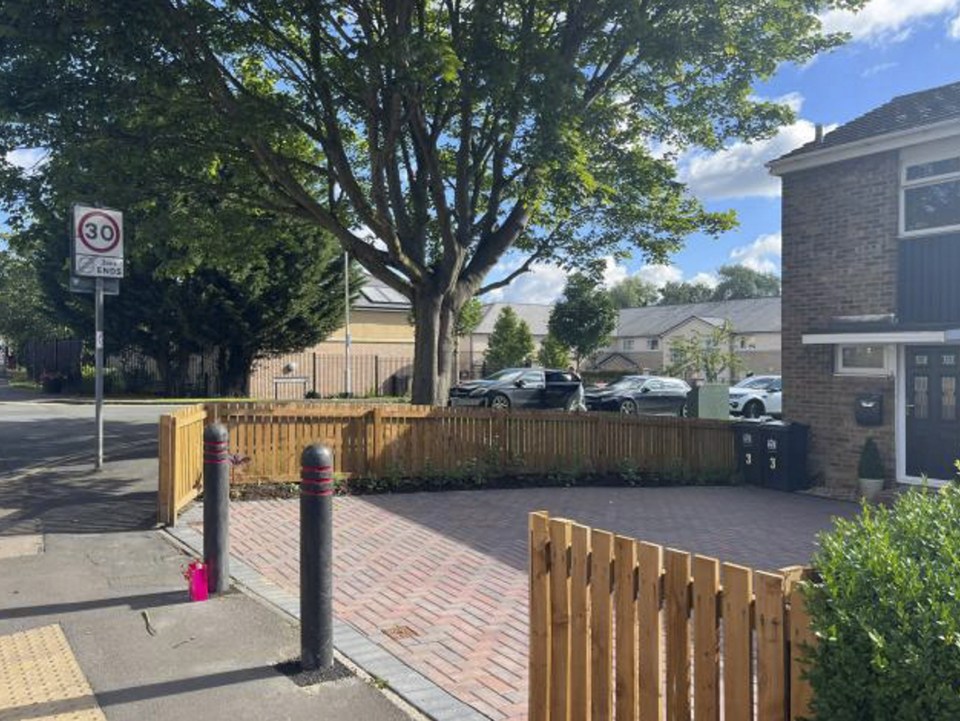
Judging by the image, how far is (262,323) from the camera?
2894 cm

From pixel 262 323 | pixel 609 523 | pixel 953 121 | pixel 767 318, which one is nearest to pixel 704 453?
pixel 609 523

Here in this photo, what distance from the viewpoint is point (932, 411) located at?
39.2 ft

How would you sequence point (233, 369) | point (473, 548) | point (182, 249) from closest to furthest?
point (473, 548) → point (182, 249) → point (233, 369)

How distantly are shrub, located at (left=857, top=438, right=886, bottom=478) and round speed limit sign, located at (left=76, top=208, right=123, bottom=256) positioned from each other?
11116 millimetres

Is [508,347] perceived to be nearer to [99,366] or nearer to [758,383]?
[758,383]

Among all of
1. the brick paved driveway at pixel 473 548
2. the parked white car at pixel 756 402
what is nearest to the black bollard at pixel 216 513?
the brick paved driveway at pixel 473 548

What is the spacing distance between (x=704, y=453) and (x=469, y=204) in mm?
6376

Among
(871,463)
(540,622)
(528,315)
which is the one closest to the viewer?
(540,622)

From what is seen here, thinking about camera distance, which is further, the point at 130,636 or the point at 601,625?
the point at 130,636

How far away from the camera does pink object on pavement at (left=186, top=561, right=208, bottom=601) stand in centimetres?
577

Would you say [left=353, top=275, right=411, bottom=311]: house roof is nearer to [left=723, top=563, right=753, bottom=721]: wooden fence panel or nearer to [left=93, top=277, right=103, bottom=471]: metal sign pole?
[left=93, top=277, right=103, bottom=471]: metal sign pole

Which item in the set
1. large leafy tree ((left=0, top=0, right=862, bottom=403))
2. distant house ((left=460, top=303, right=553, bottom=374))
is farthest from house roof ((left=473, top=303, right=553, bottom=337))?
large leafy tree ((left=0, top=0, right=862, bottom=403))

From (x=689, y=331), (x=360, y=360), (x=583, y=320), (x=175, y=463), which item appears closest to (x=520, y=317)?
(x=689, y=331)

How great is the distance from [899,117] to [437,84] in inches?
292
